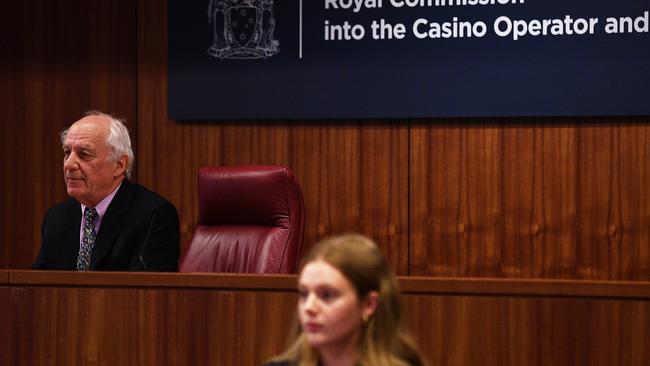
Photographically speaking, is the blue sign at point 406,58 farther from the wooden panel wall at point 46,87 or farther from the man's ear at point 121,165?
the man's ear at point 121,165

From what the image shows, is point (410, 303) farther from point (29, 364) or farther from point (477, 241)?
point (477, 241)

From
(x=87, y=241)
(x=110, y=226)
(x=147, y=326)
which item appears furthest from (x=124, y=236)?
(x=147, y=326)

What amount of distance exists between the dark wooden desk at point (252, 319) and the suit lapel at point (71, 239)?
76 cm

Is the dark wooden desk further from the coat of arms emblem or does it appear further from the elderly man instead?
the coat of arms emblem

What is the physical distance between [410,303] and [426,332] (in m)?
0.09

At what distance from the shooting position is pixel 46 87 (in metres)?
5.14

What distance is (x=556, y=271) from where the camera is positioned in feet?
15.3

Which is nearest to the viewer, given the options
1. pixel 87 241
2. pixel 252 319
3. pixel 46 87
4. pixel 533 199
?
pixel 252 319

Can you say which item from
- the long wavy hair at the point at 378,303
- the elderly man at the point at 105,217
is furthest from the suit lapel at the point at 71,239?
the long wavy hair at the point at 378,303

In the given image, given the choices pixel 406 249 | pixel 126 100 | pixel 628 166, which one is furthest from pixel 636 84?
pixel 126 100

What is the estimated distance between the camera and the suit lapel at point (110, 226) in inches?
140

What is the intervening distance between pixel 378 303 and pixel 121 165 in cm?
222

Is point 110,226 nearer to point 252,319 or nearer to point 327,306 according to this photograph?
point 252,319

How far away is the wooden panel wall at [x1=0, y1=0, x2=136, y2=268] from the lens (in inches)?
200
